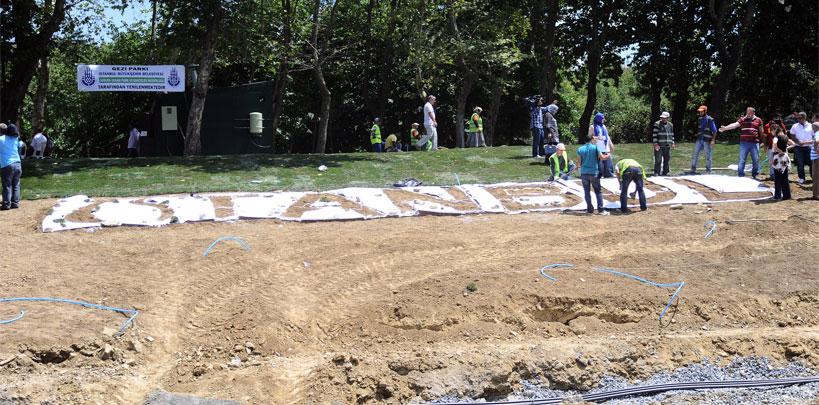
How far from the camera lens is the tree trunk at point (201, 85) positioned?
23688 mm

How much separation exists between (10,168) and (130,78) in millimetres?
8080

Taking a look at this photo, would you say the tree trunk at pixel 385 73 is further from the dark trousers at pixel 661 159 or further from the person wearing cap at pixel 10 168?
the person wearing cap at pixel 10 168

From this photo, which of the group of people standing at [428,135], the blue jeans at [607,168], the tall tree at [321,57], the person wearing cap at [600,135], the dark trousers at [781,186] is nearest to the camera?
the person wearing cap at [600,135]

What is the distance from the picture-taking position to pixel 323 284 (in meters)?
13.4

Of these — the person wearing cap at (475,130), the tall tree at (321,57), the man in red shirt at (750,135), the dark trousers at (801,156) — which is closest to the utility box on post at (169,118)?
the tall tree at (321,57)

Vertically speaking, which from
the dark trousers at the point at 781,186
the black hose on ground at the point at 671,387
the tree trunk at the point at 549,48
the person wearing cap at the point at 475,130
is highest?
the tree trunk at the point at 549,48

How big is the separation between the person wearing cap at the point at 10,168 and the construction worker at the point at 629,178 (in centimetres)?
1178

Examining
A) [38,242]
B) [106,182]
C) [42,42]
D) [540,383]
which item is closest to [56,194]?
[106,182]

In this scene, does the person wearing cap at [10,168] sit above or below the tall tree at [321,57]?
below

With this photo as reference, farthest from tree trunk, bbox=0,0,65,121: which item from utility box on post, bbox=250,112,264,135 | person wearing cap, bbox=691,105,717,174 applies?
person wearing cap, bbox=691,105,717,174

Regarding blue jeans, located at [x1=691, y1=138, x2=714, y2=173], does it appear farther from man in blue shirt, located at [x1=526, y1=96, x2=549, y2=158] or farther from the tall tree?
the tall tree

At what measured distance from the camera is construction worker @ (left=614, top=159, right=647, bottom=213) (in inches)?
676

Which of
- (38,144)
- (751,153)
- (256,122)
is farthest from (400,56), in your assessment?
(751,153)

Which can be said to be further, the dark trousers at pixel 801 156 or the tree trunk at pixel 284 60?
the tree trunk at pixel 284 60
